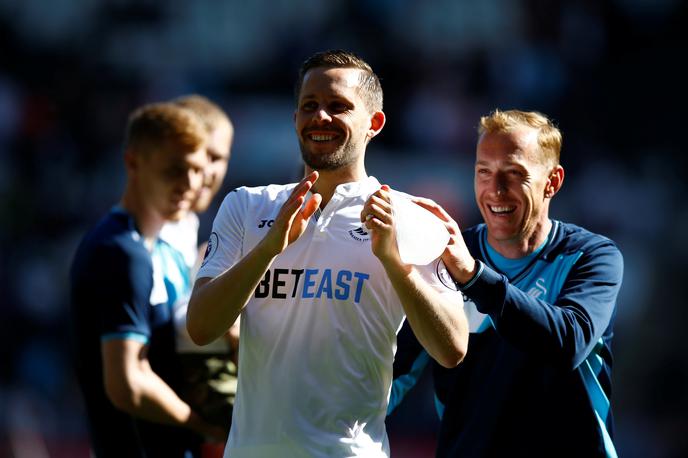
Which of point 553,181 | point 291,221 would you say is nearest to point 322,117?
point 291,221

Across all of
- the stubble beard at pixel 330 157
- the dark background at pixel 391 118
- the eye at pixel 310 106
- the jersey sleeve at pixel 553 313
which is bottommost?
the dark background at pixel 391 118

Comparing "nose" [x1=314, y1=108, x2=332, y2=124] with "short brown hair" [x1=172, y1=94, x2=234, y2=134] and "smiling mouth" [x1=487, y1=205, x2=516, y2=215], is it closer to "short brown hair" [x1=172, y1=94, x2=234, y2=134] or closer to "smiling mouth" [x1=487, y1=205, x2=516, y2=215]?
"smiling mouth" [x1=487, y1=205, x2=516, y2=215]

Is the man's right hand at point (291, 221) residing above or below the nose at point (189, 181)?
above

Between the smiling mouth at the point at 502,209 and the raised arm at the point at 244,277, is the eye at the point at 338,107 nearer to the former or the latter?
the raised arm at the point at 244,277

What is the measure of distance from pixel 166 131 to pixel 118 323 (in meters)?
1.03

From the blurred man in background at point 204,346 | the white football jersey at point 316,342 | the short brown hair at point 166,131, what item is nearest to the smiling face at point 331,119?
the white football jersey at point 316,342

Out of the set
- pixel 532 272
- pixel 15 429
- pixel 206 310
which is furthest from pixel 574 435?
pixel 15 429

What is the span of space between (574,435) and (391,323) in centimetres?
88

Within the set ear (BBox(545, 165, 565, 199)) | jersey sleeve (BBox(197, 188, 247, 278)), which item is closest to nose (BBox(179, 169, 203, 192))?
jersey sleeve (BBox(197, 188, 247, 278))

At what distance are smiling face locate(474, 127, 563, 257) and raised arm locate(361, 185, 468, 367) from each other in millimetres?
716

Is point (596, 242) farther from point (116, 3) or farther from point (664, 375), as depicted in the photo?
point (116, 3)

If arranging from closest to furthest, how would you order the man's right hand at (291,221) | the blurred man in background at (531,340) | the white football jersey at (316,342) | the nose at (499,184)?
the man's right hand at (291,221), the white football jersey at (316,342), the blurred man in background at (531,340), the nose at (499,184)

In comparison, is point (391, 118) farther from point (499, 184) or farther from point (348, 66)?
point (348, 66)

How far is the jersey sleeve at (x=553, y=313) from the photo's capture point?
395cm
